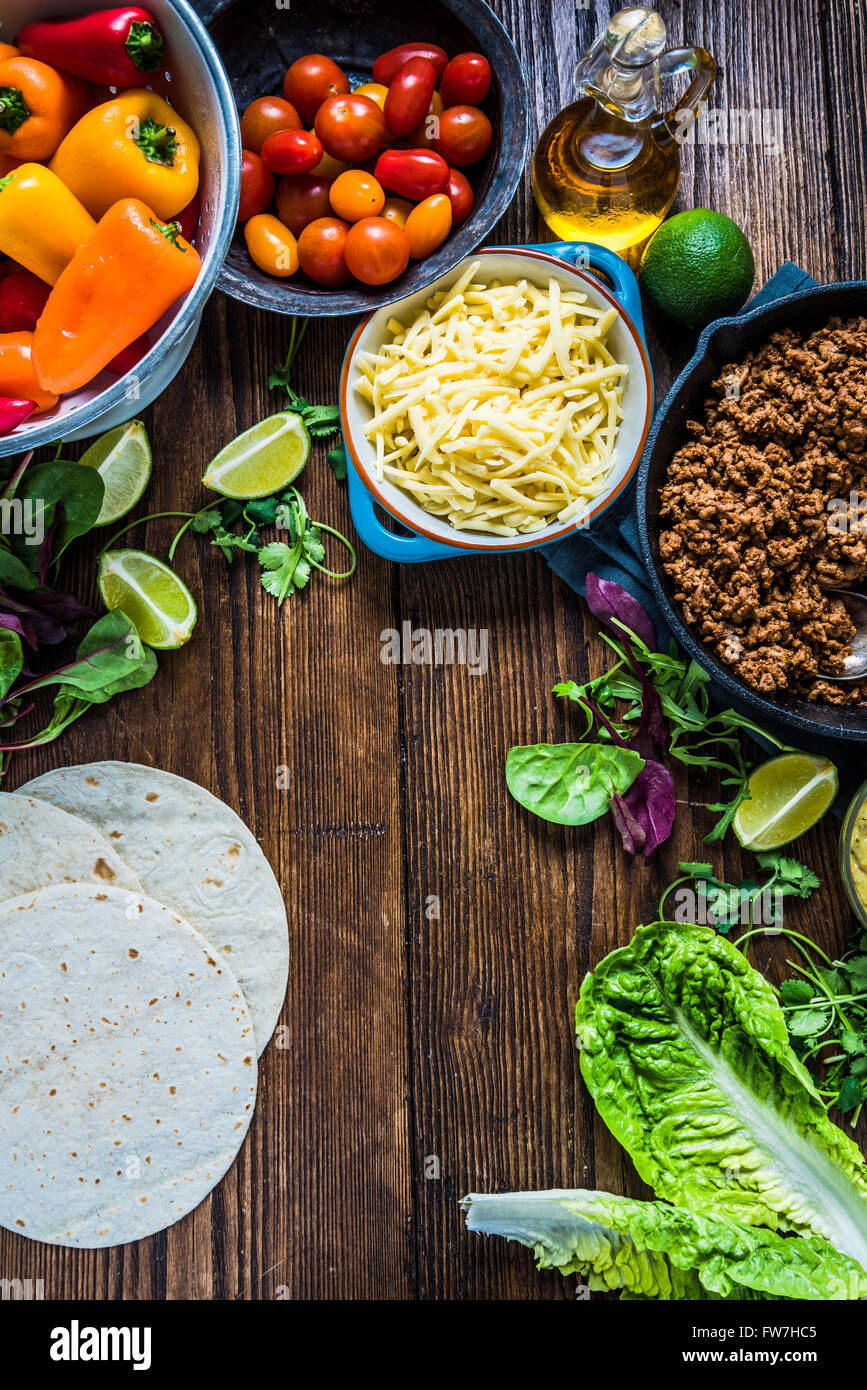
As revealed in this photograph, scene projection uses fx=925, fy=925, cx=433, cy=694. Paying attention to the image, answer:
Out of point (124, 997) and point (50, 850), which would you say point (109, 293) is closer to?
point (50, 850)

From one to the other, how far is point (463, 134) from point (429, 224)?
0.20 m

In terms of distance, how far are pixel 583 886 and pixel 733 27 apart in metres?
1.93

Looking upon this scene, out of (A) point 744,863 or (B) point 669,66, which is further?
(A) point 744,863

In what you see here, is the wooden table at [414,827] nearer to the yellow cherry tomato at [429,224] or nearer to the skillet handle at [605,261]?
the skillet handle at [605,261]

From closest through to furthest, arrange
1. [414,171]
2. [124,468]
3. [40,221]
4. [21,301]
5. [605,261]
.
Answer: [40,221]
[21,301]
[414,171]
[605,261]
[124,468]

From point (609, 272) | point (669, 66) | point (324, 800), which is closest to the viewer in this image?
point (669, 66)

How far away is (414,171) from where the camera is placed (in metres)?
1.79

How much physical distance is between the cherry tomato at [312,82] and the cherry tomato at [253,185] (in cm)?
14

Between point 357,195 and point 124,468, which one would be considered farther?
point 124,468

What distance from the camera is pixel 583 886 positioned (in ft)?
6.72

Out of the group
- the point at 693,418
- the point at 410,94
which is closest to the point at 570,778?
the point at 693,418

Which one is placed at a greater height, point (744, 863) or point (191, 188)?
point (191, 188)

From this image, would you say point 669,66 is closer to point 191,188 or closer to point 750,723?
point 191,188
